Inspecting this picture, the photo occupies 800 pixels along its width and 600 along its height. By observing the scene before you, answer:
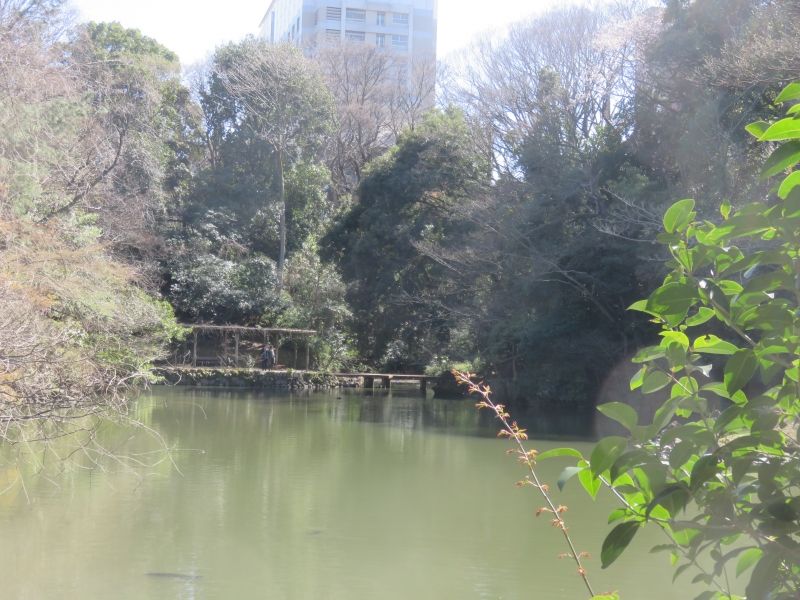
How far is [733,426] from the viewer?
125cm

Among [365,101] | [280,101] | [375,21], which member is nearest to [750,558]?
[280,101]

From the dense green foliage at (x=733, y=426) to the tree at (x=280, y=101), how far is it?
26.2m

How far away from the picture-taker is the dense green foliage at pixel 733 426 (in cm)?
114

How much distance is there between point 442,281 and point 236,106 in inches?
400

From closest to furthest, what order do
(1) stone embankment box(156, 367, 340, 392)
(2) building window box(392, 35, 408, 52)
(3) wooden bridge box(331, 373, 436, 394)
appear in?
(1) stone embankment box(156, 367, 340, 392), (3) wooden bridge box(331, 373, 436, 394), (2) building window box(392, 35, 408, 52)

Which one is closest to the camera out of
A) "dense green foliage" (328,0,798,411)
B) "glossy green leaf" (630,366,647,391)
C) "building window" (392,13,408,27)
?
"glossy green leaf" (630,366,647,391)

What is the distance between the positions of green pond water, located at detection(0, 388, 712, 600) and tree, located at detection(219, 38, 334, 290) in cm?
1568

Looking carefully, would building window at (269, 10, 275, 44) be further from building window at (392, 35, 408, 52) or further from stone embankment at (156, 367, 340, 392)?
stone embankment at (156, 367, 340, 392)

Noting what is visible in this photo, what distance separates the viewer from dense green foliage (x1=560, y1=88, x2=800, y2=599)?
3.73ft

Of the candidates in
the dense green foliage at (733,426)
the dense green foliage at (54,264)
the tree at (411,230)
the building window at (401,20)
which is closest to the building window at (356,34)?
the building window at (401,20)

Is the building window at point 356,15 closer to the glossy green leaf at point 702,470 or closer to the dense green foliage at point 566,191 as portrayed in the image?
the dense green foliage at point 566,191

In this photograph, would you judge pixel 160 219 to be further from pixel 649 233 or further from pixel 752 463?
pixel 752 463

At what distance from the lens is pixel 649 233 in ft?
49.6

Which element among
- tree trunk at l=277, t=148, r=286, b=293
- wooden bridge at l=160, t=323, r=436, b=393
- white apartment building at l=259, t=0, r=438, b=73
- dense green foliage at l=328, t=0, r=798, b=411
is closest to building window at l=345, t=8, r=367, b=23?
white apartment building at l=259, t=0, r=438, b=73
